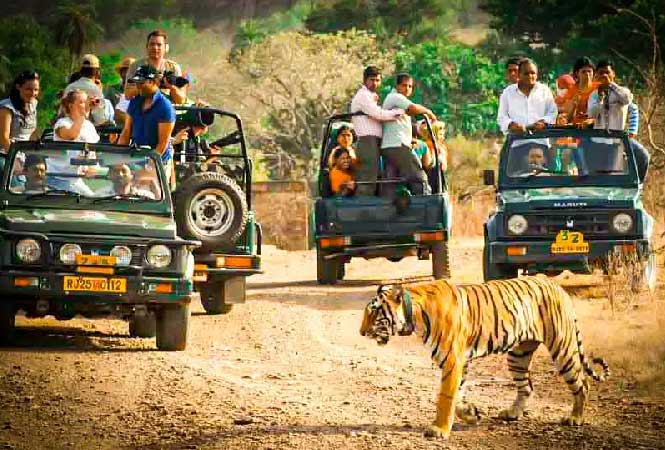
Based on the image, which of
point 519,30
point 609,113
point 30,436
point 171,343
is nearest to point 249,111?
point 519,30

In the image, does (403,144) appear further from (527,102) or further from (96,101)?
(96,101)

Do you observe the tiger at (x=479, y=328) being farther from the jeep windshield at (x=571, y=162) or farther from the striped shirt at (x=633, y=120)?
the striped shirt at (x=633, y=120)

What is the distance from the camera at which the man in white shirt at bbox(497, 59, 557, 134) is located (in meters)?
17.3

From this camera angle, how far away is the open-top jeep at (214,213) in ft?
46.4

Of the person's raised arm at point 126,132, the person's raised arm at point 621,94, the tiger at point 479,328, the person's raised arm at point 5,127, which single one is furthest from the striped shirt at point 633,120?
the tiger at point 479,328

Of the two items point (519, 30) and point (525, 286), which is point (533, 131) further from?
point (519, 30)

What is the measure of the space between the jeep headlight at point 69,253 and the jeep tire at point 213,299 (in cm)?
329

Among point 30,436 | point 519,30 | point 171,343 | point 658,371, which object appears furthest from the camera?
point 519,30

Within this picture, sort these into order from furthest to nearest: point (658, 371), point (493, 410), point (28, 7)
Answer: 1. point (28, 7)
2. point (658, 371)
3. point (493, 410)

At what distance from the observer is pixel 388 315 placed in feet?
29.9

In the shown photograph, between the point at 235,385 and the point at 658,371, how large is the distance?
2915mm

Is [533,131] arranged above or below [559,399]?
above

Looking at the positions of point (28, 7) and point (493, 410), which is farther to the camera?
point (28, 7)

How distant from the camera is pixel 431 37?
238 ft
